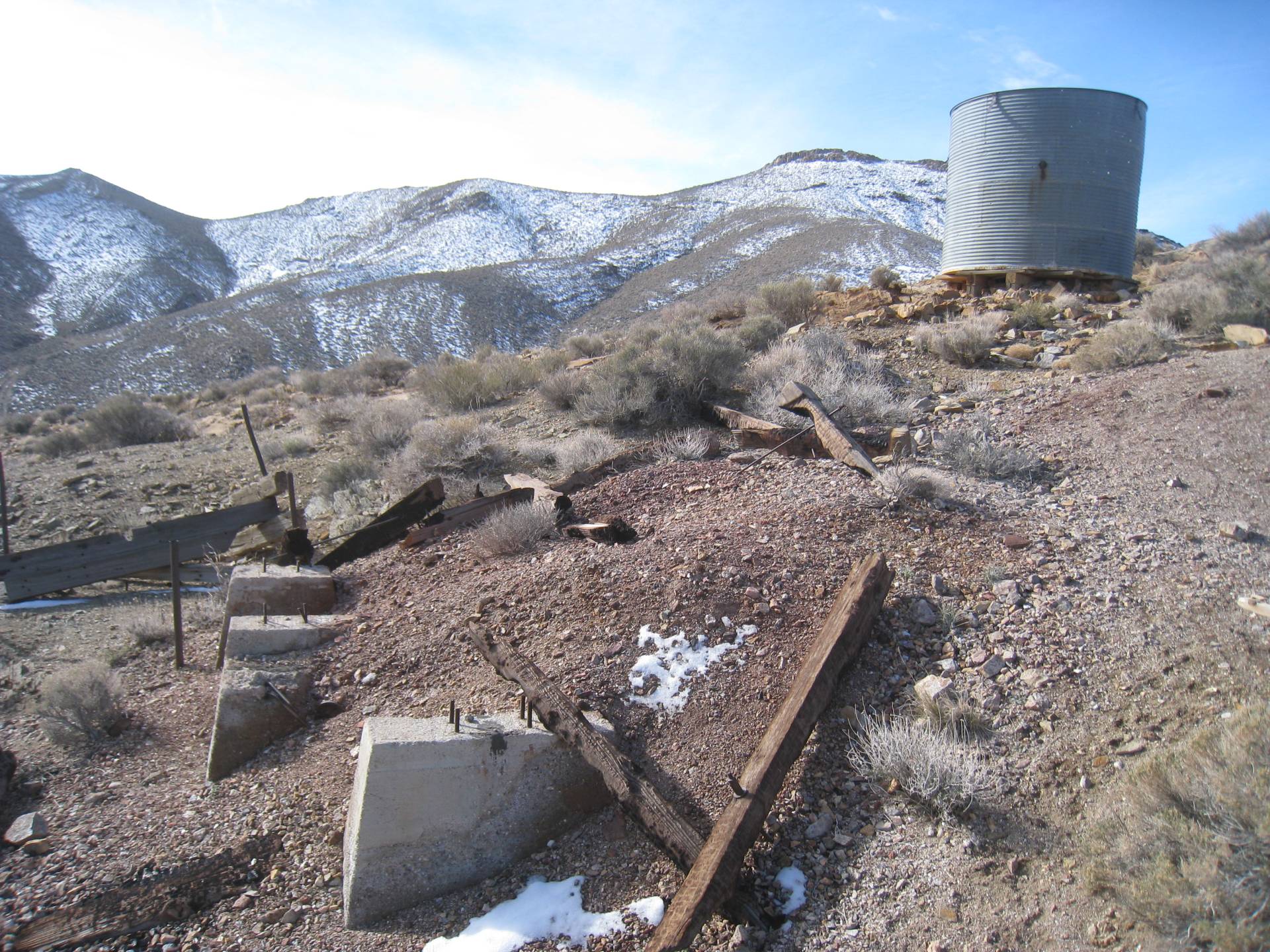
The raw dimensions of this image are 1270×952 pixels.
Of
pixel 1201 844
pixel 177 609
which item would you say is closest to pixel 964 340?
pixel 1201 844

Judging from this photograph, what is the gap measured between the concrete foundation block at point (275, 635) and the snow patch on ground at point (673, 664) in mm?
2241

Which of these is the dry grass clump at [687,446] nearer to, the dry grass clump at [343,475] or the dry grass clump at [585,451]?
the dry grass clump at [585,451]

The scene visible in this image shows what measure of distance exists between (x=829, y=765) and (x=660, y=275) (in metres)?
42.0

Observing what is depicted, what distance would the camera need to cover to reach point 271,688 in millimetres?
4438

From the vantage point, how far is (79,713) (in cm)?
482

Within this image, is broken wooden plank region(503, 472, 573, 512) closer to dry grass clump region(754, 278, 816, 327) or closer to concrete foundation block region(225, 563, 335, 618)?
concrete foundation block region(225, 563, 335, 618)

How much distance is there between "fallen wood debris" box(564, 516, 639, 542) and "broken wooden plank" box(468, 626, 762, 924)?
189 cm

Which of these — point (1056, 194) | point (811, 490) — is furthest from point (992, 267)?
point (811, 490)

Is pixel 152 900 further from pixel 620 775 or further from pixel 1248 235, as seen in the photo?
pixel 1248 235

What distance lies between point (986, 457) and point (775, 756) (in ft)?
12.8

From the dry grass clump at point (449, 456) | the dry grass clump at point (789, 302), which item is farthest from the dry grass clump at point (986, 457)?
the dry grass clump at point (789, 302)

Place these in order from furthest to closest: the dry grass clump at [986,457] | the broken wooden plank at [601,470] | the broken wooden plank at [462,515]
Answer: the broken wooden plank at [601,470], the broken wooden plank at [462,515], the dry grass clump at [986,457]

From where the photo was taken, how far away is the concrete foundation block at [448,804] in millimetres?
3264

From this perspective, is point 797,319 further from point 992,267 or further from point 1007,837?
point 1007,837
